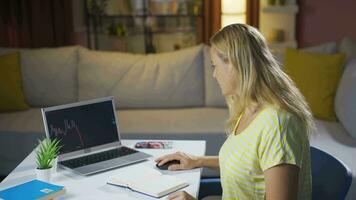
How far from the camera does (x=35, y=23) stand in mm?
4637

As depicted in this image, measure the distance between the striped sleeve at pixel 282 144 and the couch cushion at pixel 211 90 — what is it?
2081 millimetres

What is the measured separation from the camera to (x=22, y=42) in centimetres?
458

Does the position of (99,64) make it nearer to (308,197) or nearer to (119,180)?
(119,180)

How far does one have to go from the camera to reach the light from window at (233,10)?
15.1ft

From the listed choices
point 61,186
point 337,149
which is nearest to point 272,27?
point 337,149

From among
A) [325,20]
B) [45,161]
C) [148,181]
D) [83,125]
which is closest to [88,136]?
[83,125]

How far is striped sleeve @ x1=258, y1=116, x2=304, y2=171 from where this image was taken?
144cm

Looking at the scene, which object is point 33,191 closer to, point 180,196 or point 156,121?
point 180,196

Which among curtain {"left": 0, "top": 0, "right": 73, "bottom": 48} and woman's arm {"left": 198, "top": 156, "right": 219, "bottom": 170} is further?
curtain {"left": 0, "top": 0, "right": 73, "bottom": 48}

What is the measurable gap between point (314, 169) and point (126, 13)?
144 inches

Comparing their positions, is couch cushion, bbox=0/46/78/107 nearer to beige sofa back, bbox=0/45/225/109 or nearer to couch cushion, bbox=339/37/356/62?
beige sofa back, bbox=0/45/225/109

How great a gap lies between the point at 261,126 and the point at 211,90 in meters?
2.10

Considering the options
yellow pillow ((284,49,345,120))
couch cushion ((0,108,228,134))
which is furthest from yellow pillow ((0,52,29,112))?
yellow pillow ((284,49,345,120))

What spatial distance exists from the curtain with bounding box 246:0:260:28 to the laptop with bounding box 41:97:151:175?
2.78 m
